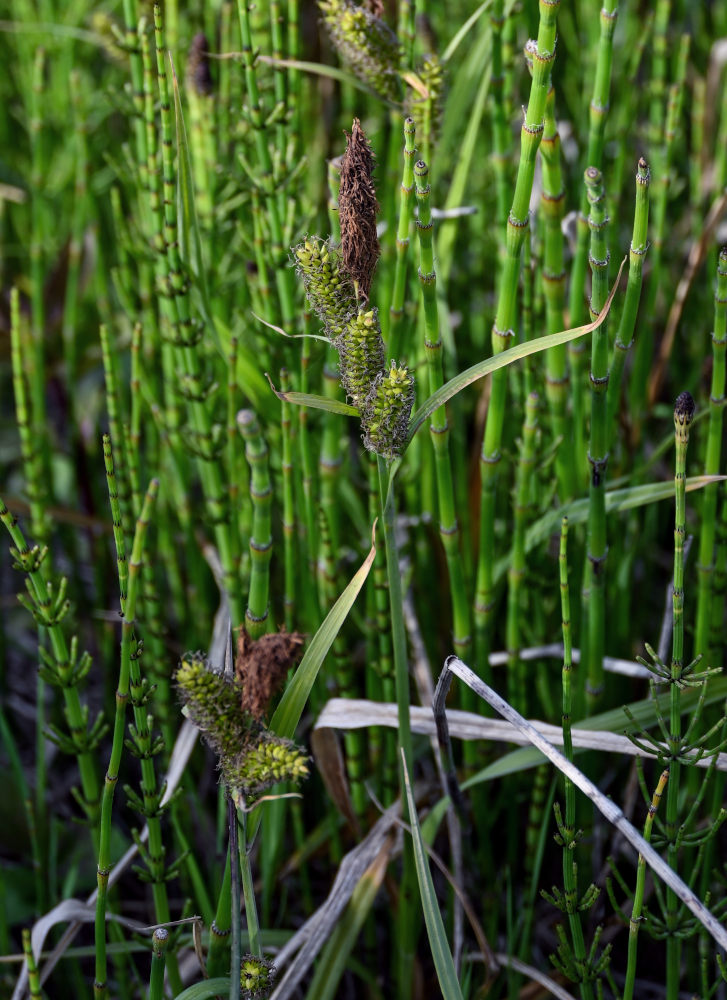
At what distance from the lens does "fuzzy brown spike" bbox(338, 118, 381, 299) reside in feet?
2.07

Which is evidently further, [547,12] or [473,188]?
[473,188]

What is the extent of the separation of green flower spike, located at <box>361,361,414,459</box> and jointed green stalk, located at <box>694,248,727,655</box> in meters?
0.29

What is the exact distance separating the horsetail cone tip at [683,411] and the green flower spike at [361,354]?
220 millimetres

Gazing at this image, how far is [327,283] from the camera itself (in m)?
0.64

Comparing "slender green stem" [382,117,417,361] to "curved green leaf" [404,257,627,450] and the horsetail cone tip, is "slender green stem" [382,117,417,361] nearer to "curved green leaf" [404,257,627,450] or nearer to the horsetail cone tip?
"curved green leaf" [404,257,627,450]

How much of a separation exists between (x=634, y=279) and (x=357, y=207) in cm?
28

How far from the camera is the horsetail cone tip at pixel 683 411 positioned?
671 millimetres

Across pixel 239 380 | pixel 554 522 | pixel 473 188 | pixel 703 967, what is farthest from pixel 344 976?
pixel 473 188

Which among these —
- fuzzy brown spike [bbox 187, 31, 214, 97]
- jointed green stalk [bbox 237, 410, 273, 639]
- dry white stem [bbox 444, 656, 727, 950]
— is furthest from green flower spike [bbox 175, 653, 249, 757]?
fuzzy brown spike [bbox 187, 31, 214, 97]

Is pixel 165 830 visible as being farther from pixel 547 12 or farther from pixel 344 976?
pixel 547 12

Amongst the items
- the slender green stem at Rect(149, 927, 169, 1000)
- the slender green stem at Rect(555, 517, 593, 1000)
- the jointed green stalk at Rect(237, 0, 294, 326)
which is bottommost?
the slender green stem at Rect(149, 927, 169, 1000)

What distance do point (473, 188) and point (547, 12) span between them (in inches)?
36.1

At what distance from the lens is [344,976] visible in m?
1.10

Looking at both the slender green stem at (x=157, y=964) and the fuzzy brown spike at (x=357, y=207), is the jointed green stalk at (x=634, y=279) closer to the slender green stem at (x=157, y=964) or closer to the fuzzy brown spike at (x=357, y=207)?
the fuzzy brown spike at (x=357, y=207)
